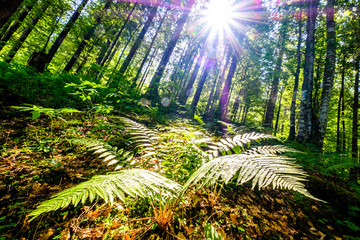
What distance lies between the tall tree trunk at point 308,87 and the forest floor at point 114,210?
481cm

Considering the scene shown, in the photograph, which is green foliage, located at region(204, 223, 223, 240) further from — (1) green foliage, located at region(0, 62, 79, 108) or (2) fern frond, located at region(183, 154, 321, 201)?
(1) green foliage, located at region(0, 62, 79, 108)

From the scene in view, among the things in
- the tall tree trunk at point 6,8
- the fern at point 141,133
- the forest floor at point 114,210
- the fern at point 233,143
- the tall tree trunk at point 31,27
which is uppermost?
the tall tree trunk at point 31,27

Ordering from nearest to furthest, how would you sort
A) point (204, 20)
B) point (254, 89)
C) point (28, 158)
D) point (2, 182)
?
point (2, 182)
point (28, 158)
point (254, 89)
point (204, 20)


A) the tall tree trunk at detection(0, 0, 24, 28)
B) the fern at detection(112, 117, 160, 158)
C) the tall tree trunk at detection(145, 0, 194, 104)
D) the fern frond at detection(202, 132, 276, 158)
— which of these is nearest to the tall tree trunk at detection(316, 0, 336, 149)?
the fern frond at detection(202, 132, 276, 158)

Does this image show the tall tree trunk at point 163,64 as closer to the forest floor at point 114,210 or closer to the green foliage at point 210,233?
the forest floor at point 114,210

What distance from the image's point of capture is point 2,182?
131 cm

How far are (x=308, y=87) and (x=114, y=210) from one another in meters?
8.78

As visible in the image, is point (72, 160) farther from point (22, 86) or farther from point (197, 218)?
point (22, 86)

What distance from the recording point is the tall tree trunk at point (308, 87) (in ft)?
19.5

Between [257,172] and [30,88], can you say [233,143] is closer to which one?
[257,172]

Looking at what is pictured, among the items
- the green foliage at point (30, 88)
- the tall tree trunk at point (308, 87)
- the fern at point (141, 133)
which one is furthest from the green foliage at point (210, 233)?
the tall tree trunk at point (308, 87)

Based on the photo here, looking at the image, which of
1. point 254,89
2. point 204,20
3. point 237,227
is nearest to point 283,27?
point 254,89

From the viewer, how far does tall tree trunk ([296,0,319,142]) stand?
5941 millimetres

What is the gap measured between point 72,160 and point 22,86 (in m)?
3.20
